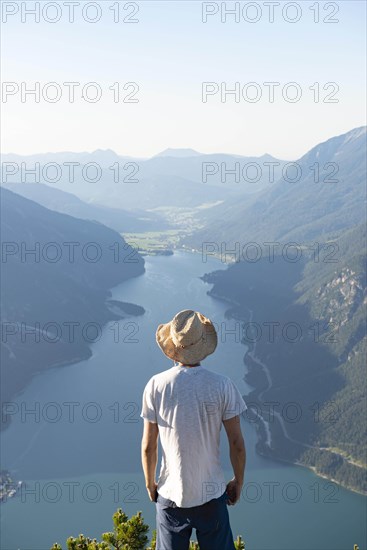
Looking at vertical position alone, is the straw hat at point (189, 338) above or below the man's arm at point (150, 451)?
above

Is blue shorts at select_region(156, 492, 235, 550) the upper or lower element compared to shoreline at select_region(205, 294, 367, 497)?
upper

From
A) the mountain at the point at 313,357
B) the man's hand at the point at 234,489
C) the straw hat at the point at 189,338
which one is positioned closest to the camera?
the straw hat at the point at 189,338

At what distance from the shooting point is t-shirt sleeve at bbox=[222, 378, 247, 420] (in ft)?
20.6

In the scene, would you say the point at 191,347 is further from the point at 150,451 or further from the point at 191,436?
the point at 150,451

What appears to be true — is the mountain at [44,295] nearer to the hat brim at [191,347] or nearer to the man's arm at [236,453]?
the man's arm at [236,453]

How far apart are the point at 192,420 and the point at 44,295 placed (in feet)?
509

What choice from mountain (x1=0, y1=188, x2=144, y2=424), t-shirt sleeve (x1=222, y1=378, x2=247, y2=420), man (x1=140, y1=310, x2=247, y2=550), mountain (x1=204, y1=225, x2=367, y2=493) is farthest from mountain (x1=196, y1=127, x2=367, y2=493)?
t-shirt sleeve (x1=222, y1=378, x2=247, y2=420)

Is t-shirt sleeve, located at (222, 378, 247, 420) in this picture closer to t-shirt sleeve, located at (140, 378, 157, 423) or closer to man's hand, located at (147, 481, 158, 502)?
t-shirt sleeve, located at (140, 378, 157, 423)

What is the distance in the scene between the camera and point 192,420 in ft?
20.7

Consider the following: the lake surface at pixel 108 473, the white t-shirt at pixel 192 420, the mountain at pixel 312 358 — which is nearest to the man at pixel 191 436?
the white t-shirt at pixel 192 420

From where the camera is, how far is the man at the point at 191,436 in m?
6.30

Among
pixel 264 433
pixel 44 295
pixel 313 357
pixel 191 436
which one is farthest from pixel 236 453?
pixel 44 295

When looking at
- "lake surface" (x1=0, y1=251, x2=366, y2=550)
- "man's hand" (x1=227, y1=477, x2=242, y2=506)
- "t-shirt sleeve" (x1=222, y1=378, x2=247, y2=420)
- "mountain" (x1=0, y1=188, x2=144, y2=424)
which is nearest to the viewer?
"t-shirt sleeve" (x1=222, y1=378, x2=247, y2=420)

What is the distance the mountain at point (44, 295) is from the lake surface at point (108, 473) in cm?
708
